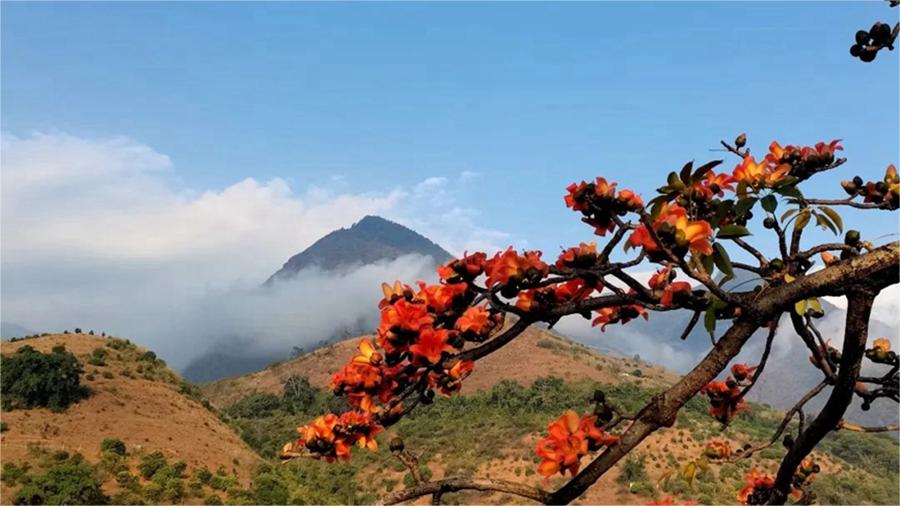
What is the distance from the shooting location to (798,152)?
1.88 m

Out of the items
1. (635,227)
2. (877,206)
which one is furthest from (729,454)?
(635,227)

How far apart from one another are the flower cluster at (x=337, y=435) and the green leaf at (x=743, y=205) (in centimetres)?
117

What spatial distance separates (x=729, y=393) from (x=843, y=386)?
2.27ft

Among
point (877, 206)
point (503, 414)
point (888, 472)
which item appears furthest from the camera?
point (503, 414)

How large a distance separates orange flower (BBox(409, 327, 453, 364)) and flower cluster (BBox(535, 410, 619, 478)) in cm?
30

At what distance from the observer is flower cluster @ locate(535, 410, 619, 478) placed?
1.42 metres

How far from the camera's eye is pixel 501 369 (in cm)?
5819

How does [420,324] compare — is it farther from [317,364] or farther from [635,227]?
[317,364]

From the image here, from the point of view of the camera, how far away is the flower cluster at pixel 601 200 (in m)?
1.48

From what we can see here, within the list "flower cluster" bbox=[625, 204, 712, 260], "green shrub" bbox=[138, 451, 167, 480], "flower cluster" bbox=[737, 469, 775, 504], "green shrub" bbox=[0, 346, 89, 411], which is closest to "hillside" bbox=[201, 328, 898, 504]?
"green shrub" bbox=[138, 451, 167, 480]

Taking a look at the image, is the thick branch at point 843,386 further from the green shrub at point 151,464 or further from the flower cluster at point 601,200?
the green shrub at point 151,464

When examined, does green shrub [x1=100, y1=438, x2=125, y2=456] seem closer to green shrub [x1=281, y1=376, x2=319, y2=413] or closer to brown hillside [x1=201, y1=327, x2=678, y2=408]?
green shrub [x1=281, y1=376, x2=319, y2=413]

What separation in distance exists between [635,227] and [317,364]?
68.8 m

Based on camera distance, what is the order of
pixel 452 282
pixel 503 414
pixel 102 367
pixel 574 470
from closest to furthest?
pixel 574 470 < pixel 452 282 < pixel 102 367 < pixel 503 414
